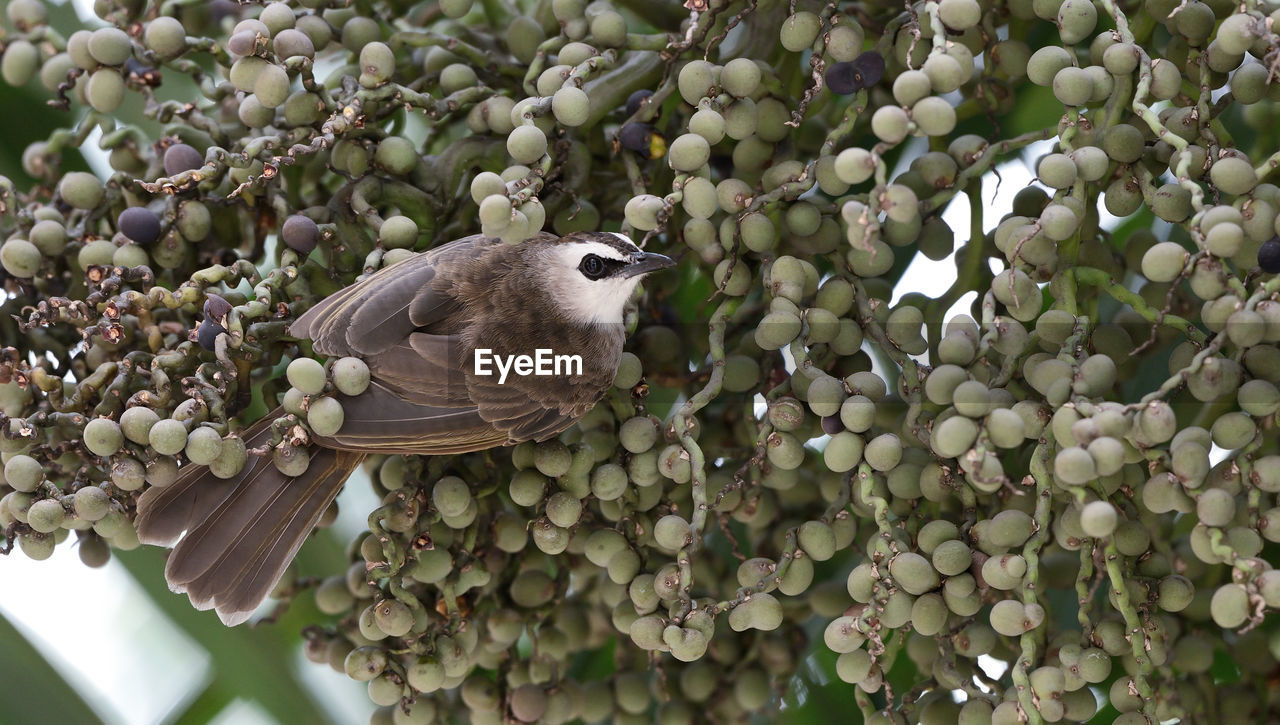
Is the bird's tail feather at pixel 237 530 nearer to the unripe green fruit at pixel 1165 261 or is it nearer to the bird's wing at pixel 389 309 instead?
the bird's wing at pixel 389 309

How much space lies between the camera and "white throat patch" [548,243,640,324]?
1.50 meters

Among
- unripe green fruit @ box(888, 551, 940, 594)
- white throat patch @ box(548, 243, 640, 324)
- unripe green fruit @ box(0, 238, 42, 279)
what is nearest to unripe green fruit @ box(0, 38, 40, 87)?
unripe green fruit @ box(0, 238, 42, 279)

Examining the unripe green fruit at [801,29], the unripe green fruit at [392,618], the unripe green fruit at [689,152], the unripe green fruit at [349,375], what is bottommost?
the unripe green fruit at [392,618]

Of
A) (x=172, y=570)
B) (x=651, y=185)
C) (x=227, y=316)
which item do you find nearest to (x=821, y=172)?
(x=651, y=185)

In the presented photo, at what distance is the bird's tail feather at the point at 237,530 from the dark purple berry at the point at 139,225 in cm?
27

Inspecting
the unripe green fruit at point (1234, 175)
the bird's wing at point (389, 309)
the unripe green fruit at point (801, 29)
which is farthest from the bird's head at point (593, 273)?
the unripe green fruit at point (1234, 175)

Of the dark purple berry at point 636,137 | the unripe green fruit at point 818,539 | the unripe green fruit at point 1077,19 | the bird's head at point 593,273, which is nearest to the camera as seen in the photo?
the unripe green fruit at point 1077,19

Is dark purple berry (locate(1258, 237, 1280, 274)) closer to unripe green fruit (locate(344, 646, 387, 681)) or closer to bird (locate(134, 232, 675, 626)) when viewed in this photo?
bird (locate(134, 232, 675, 626))

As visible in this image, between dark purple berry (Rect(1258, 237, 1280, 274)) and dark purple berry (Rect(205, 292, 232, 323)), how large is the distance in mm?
1092

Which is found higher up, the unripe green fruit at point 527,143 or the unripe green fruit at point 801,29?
the unripe green fruit at point 801,29

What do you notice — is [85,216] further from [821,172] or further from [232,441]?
[821,172]

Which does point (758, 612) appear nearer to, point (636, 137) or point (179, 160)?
point (636, 137)

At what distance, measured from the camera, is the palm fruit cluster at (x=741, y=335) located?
109 centimetres

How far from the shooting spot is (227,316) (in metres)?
1.21
